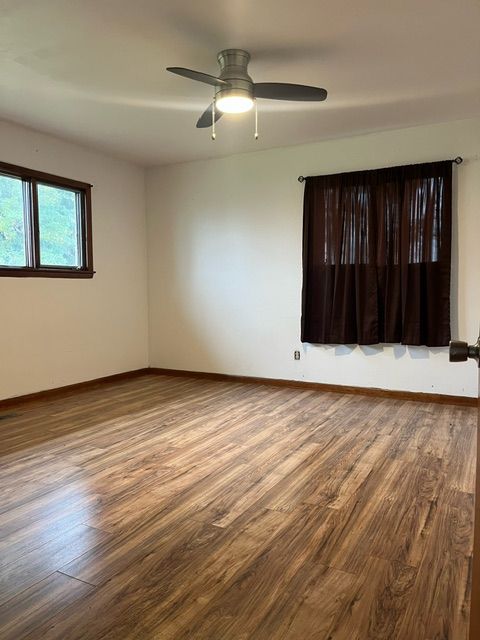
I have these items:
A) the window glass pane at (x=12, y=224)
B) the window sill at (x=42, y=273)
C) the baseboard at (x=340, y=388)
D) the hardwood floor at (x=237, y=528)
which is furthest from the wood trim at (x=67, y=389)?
the window glass pane at (x=12, y=224)

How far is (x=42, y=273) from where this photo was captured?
4.46m

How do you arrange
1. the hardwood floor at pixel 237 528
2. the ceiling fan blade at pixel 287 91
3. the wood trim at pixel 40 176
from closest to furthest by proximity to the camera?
the hardwood floor at pixel 237 528 < the ceiling fan blade at pixel 287 91 < the wood trim at pixel 40 176

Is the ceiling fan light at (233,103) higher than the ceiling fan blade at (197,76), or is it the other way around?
the ceiling fan blade at (197,76)

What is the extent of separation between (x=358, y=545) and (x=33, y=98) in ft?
12.3

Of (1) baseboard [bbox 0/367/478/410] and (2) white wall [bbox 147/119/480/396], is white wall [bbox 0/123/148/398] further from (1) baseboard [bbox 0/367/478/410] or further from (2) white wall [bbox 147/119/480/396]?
(2) white wall [bbox 147/119/480/396]

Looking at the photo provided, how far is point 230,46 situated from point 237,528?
2710 millimetres

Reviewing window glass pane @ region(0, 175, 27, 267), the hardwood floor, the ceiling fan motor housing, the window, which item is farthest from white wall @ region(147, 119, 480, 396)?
window glass pane @ region(0, 175, 27, 267)

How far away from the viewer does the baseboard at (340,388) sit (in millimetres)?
4258

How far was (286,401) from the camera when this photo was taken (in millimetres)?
4391

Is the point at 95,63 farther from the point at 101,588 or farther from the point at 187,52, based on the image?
the point at 101,588

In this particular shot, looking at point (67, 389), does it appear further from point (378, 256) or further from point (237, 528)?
point (378, 256)

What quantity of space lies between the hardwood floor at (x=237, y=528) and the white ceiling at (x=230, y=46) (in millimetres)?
2543

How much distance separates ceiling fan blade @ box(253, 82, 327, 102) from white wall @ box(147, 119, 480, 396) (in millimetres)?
1294

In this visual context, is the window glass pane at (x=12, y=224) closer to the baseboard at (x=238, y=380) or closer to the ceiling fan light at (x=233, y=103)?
the baseboard at (x=238, y=380)
